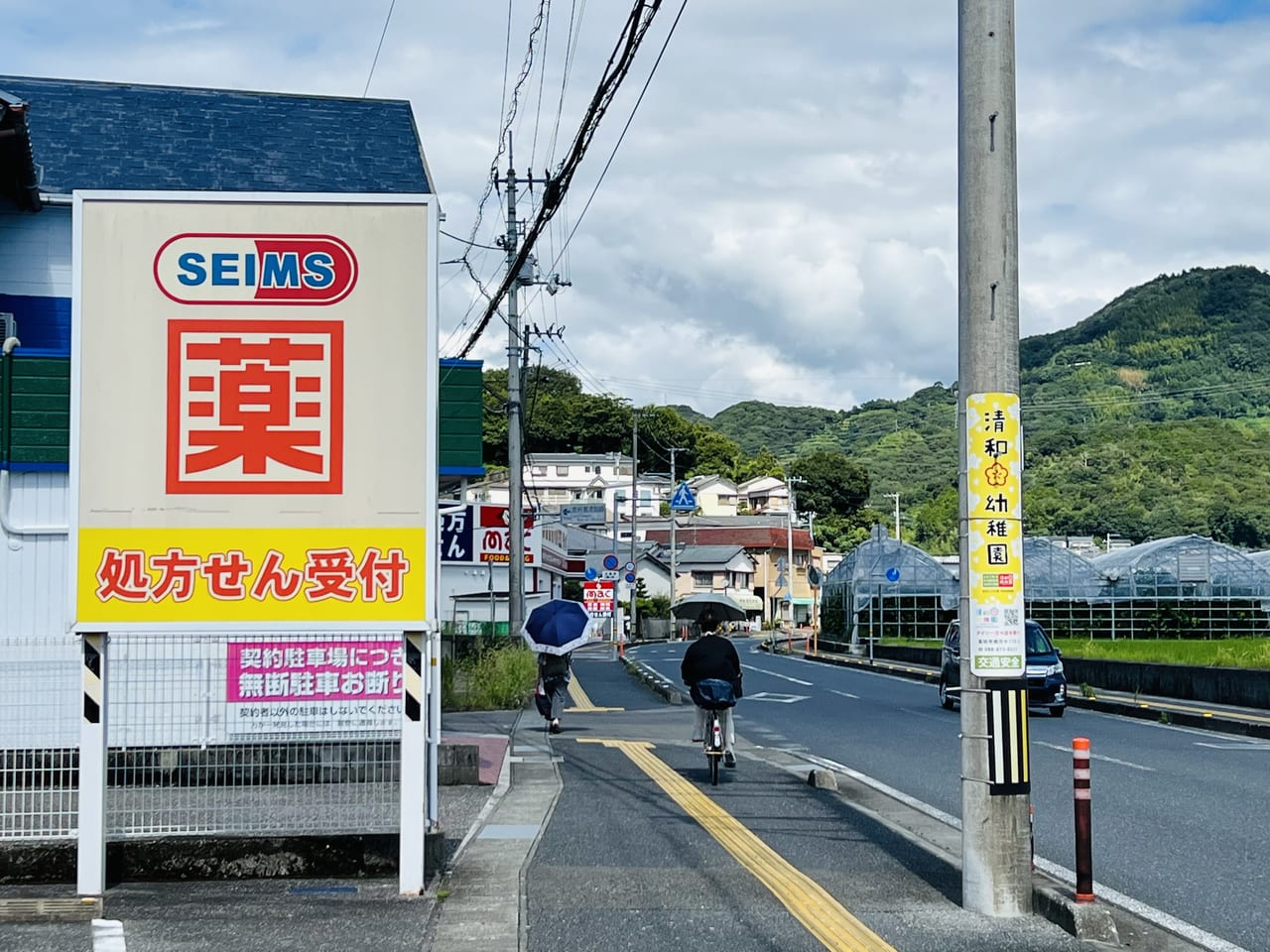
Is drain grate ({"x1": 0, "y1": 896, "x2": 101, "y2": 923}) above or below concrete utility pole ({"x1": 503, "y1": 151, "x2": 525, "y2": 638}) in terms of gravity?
below

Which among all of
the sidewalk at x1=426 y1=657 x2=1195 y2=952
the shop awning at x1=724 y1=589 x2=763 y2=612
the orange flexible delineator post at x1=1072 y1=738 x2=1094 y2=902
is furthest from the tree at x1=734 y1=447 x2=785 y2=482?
the orange flexible delineator post at x1=1072 y1=738 x2=1094 y2=902

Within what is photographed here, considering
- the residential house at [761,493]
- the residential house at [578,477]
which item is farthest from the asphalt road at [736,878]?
the residential house at [761,493]

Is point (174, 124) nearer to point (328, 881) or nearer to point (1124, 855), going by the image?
point (328, 881)

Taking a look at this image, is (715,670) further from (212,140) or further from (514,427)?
(514,427)

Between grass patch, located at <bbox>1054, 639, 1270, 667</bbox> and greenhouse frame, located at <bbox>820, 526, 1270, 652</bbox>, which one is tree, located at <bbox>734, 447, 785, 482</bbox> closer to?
greenhouse frame, located at <bbox>820, 526, 1270, 652</bbox>

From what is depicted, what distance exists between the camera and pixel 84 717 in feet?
26.5

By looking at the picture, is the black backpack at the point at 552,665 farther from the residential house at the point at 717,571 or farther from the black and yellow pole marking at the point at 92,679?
the residential house at the point at 717,571

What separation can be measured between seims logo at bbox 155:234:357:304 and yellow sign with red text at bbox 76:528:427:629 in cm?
146

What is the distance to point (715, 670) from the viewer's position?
14602mm

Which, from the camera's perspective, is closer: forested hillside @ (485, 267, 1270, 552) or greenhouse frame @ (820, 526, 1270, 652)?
greenhouse frame @ (820, 526, 1270, 652)

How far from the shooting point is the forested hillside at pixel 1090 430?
94.1 meters

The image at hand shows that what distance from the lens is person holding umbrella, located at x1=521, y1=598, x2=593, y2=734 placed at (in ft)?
64.3

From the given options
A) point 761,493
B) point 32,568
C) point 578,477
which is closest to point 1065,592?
point 32,568

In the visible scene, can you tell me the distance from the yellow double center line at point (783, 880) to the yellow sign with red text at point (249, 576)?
2.86 meters
